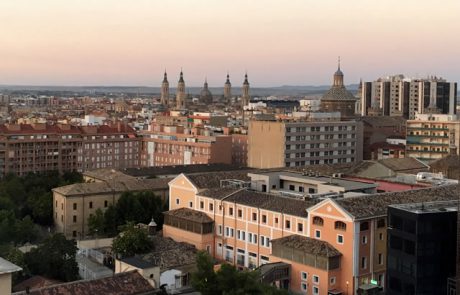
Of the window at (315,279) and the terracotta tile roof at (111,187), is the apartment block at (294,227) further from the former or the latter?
the terracotta tile roof at (111,187)

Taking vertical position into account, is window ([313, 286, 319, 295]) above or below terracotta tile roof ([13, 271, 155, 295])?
below

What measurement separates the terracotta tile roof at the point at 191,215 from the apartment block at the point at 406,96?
63795 millimetres

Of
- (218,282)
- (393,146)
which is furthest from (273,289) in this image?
(393,146)

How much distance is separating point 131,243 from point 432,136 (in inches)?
1482

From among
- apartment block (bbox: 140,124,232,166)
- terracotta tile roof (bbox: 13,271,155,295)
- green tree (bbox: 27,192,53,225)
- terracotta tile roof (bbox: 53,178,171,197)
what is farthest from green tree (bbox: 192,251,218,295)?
apartment block (bbox: 140,124,232,166)

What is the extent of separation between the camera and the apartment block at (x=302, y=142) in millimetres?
53875

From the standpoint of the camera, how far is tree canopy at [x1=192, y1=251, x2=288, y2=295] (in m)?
21.6

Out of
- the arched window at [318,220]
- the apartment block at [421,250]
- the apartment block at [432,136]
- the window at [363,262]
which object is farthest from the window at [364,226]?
the apartment block at [432,136]

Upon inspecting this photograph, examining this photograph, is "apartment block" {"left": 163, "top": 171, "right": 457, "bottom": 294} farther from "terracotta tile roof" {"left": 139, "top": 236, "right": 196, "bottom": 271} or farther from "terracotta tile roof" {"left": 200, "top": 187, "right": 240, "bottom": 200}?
"terracotta tile roof" {"left": 139, "top": 236, "right": 196, "bottom": 271}

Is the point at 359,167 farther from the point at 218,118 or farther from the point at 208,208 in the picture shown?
the point at 218,118

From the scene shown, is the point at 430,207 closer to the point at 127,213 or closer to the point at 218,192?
the point at 218,192

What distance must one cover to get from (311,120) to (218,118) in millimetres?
22329

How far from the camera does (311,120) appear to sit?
5697 centimetres

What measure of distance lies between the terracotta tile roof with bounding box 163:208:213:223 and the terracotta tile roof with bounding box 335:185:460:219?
24.4 ft
